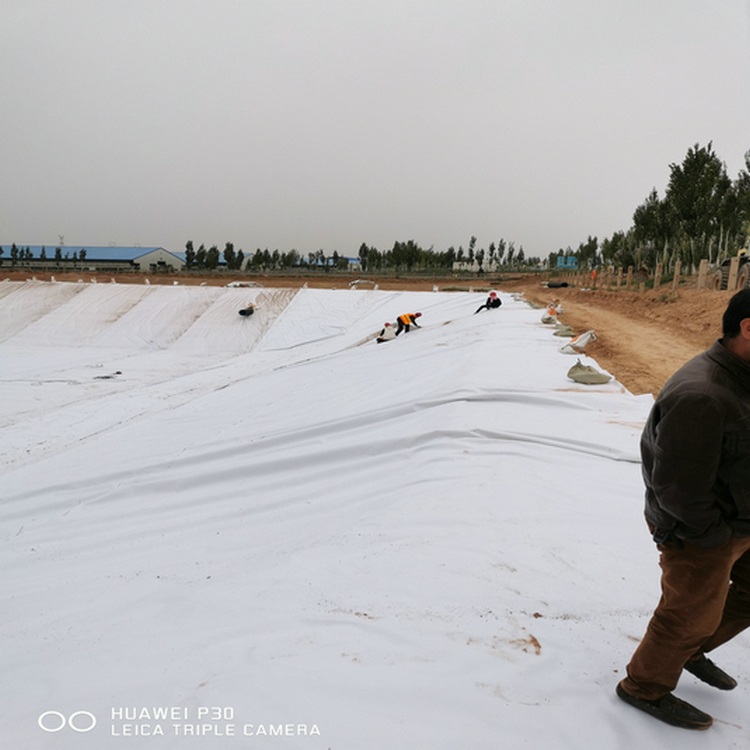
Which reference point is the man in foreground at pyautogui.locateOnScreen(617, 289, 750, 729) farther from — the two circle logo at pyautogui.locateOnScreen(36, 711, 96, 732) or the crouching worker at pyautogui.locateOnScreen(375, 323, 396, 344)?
the crouching worker at pyautogui.locateOnScreen(375, 323, 396, 344)

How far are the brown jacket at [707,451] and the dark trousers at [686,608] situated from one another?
0.26 ft

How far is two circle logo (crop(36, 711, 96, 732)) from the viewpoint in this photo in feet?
6.52

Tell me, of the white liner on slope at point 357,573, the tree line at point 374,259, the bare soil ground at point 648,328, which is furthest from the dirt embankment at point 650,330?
the tree line at point 374,259

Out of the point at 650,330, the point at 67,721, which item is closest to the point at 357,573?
the point at 67,721

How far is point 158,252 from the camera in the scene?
68.8 metres

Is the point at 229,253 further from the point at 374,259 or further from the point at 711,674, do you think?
the point at 711,674

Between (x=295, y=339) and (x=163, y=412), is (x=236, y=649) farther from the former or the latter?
(x=295, y=339)

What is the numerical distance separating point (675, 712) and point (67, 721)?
240 centimetres

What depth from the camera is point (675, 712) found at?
1.80 meters

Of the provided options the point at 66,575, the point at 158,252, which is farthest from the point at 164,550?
the point at 158,252

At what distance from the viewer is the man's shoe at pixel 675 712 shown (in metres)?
1.78

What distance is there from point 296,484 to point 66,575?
1934 millimetres

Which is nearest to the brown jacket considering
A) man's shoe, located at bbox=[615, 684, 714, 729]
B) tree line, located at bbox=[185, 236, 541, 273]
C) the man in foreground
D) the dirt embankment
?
the man in foreground

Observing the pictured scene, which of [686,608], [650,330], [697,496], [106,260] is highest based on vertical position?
[106,260]
